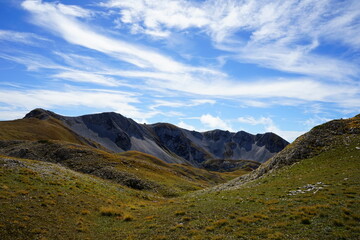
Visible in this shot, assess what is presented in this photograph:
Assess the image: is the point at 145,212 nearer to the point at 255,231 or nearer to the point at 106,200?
the point at 106,200

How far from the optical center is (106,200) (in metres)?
32.5

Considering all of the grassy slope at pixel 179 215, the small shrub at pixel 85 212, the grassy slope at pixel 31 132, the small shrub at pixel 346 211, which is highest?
the grassy slope at pixel 31 132

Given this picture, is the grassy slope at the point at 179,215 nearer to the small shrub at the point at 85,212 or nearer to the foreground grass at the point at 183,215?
the foreground grass at the point at 183,215

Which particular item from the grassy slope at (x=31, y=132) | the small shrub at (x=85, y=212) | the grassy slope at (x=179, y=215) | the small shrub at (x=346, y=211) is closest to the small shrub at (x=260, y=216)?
the grassy slope at (x=179, y=215)

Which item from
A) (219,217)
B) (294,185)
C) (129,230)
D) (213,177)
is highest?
(294,185)

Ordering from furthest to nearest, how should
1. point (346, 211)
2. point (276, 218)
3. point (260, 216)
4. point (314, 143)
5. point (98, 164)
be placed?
point (98, 164) < point (314, 143) < point (260, 216) < point (276, 218) < point (346, 211)

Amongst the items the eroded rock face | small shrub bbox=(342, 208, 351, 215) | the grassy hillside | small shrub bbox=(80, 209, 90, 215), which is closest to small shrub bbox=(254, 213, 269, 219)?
small shrub bbox=(342, 208, 351, 215)

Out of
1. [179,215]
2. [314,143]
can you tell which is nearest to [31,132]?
[179,215]

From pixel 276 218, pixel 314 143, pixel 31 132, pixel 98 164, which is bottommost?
pixel 98 164

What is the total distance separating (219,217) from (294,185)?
1697 cm

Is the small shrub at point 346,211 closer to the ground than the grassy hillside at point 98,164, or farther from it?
farther from it

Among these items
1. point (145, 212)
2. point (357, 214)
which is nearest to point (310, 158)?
point (357, 214)

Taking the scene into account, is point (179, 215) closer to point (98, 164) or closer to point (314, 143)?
point (314, 143)

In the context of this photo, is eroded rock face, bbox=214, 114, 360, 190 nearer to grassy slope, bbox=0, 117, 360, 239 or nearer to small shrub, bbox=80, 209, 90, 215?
grassy slope, bbox=0, 117, 360, 239
